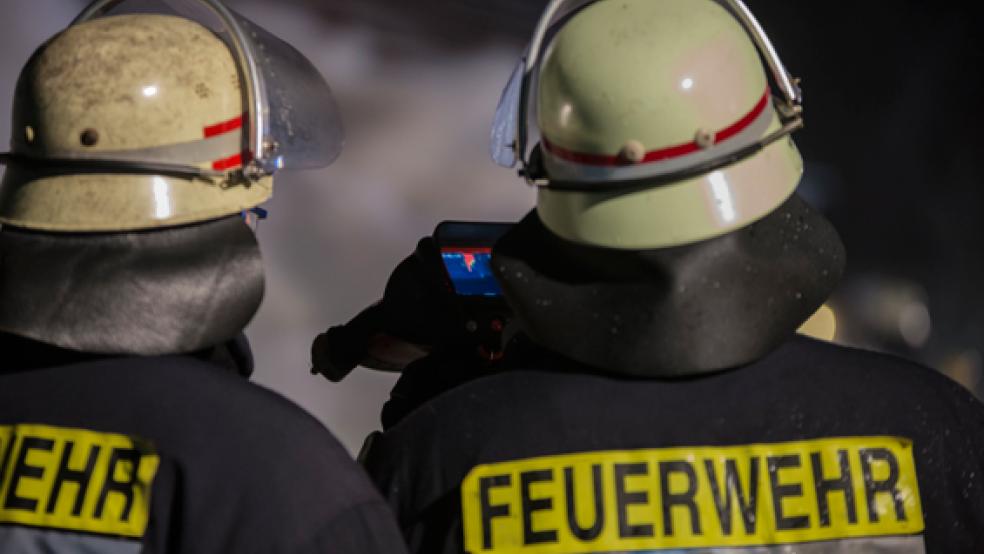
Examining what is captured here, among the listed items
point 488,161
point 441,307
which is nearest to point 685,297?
point 441,307

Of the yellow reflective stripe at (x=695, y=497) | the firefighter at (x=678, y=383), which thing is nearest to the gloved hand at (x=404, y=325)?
the firefighter at (x=678, y=383)

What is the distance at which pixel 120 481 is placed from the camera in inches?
56.7

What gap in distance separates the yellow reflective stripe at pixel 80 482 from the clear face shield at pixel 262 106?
0.39 meters

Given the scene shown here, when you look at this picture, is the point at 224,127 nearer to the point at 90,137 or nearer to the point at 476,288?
the point at 90,137

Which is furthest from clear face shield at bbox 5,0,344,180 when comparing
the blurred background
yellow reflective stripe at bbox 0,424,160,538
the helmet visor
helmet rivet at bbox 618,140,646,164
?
the blurred background

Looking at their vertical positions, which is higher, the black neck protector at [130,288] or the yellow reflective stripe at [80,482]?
the black neck protector at [130,288]

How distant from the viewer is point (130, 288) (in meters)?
1.57

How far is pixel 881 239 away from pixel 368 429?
196cm

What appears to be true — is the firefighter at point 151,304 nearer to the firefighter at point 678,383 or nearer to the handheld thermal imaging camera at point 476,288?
the firefighter at point 678,383

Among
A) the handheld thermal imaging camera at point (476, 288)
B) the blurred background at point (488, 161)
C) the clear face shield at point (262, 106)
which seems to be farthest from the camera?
the blurred background at point (488, 161)

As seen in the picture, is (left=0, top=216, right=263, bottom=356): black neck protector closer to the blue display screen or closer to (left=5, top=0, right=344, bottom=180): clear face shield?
(left=5, top=0, right=344, bottom=180): clear face shield

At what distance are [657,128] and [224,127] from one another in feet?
1.95

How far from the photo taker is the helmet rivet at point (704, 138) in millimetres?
1508

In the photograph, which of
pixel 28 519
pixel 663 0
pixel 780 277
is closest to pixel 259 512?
pixel 28 519
